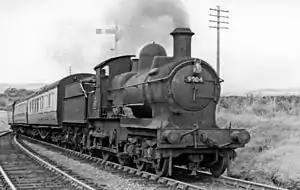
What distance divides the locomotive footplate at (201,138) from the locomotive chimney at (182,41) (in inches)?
83.9

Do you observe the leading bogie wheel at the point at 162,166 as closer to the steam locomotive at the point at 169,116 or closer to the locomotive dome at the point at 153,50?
the steam locomotive at the point at 169,116

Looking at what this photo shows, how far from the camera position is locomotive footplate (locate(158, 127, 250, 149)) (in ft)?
31.6

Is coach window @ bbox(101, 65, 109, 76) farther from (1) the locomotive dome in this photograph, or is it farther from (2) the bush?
(2) the bush

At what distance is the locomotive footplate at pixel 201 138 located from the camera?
9.62 m

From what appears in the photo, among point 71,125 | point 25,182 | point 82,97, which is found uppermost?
point 82,97

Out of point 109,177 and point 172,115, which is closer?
point 172,115

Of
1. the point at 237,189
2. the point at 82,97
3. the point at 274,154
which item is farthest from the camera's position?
the point at 82,97

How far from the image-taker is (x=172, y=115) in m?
10.4

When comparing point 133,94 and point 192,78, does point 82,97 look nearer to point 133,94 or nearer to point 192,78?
point 133,94

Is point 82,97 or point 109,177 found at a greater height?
point 82,97

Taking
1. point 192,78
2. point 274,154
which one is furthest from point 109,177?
point 274,154

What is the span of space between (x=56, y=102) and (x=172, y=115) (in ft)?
33.9

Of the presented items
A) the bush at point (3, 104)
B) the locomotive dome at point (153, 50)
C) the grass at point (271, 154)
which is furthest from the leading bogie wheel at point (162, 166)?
the bush at point (3, 104)

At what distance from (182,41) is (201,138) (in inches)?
99.8
